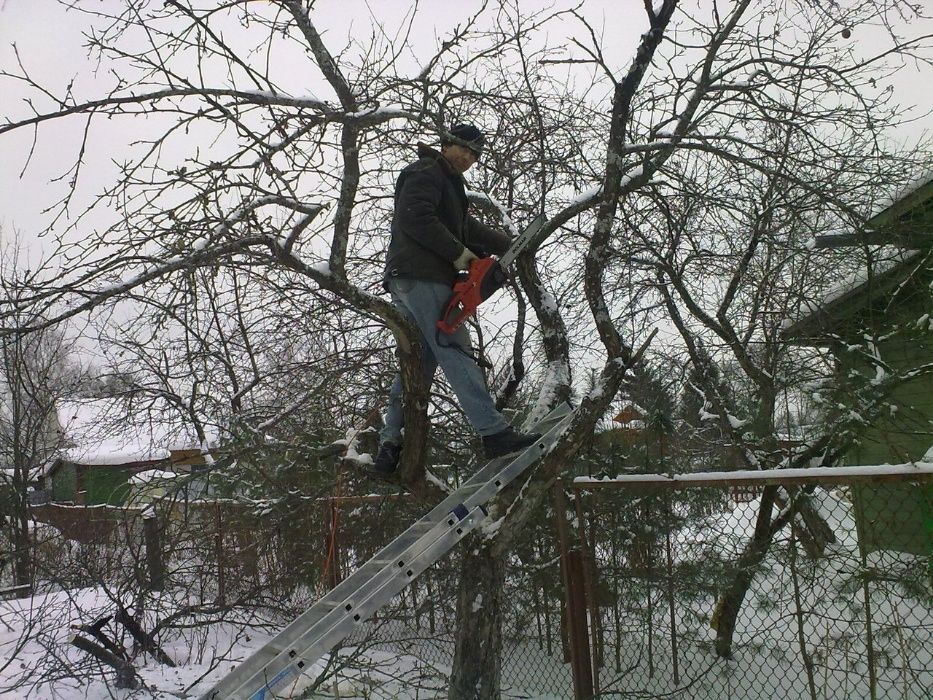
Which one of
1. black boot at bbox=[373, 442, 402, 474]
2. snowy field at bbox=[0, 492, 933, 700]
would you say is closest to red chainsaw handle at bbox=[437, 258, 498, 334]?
black boot at bbox=[373, 442, 402, 474]

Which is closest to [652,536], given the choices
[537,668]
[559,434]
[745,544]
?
[745,544]

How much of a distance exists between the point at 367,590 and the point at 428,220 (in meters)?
1.52

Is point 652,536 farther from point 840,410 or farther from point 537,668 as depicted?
point 840,410

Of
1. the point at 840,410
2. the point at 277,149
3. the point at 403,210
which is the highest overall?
the point at 277,149

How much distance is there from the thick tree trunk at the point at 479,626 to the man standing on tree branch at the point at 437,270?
508mm

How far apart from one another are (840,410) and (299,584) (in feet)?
14.5

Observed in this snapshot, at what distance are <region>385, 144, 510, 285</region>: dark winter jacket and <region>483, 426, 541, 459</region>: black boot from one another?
2.43ft

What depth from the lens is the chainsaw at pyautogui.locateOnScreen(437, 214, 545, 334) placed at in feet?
9.88

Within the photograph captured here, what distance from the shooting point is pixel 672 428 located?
3.89 m

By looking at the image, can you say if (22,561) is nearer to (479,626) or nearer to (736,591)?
(479,626)

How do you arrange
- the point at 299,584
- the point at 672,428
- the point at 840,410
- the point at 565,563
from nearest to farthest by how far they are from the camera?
the point at 565,563 → the point at 672,428 → the point at 840,410 → the point at 299,584

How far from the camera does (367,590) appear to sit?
256 cm

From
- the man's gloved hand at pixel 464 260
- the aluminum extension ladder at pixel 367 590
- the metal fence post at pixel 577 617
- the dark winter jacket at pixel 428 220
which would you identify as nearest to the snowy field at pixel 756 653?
the metal fence post at pixel 577 617

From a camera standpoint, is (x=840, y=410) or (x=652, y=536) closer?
(x=652, y=536)
